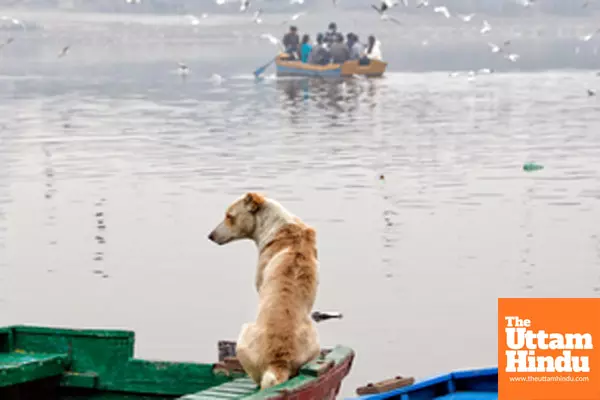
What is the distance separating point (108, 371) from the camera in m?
9.37

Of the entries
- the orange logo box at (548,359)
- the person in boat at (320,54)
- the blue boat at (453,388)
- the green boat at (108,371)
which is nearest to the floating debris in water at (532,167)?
the orange logo box at (548,359)

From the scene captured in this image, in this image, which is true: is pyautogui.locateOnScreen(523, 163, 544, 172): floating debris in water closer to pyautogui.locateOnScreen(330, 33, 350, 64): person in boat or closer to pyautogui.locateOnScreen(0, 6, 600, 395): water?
pyautogui.locateOnScreen(0, 6, 600, 395): water

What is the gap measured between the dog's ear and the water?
4.89 meters

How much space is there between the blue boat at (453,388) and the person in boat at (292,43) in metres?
61.5

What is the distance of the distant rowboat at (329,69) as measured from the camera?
226 ft

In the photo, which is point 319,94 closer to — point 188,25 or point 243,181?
point 243,181

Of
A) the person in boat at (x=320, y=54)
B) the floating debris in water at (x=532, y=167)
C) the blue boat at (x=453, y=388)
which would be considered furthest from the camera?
the person in boat at (x=320, y=54)

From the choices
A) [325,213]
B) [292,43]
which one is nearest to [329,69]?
[292,43]

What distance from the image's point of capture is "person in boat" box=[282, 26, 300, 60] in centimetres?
7269

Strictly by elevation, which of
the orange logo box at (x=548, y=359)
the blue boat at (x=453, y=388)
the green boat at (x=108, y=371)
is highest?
the green boat at (x=108, y=371)

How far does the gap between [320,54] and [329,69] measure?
2.34 m

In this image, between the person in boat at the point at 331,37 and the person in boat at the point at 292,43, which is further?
the person in boat at the point at 292,43

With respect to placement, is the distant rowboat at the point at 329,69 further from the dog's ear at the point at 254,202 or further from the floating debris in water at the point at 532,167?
the dog's ear at the point at 254,202

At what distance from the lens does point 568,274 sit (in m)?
18.2
